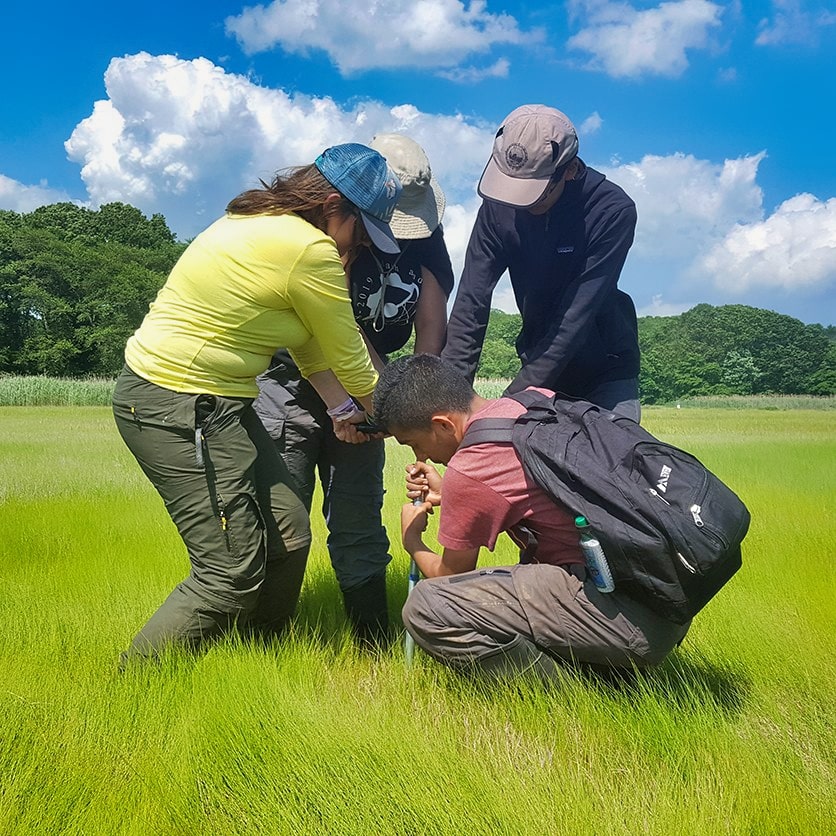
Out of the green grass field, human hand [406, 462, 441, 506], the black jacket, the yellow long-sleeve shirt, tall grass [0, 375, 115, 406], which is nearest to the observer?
the green grass field

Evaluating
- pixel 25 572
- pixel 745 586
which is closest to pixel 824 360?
pixel 745 586

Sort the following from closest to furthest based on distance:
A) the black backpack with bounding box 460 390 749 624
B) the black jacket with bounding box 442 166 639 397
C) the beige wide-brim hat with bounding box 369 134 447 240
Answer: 1. the black backpack with bounding box 460 390 749 624
2. the beige wide-brim hat with bounding box 369 134 447 240
3. the black jacket with bounding box 442 166 639 397

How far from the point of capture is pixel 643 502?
2211 millimetres

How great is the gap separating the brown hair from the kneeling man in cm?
57

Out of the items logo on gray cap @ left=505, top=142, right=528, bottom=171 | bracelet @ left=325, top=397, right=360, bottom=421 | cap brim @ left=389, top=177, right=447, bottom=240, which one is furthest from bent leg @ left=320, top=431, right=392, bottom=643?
logo on gray cap @ left=505, top=142, right=528, bottom=171

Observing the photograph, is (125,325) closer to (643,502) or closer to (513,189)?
(513,189)

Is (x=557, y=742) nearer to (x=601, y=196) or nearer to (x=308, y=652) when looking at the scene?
(x=308, y=652)

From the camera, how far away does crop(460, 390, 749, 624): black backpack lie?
2197mm

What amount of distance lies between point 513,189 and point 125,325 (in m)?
37.6

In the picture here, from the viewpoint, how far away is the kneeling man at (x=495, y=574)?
2.40 meters

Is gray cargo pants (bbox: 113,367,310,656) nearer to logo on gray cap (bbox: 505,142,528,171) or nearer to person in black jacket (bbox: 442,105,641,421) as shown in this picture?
person in black jacket (bbox: 442,105,641,421)

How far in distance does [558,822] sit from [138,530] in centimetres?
413

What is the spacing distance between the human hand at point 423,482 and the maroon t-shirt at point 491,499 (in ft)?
0.99

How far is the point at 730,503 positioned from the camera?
2242 millimetres
